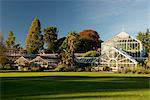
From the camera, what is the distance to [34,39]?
2667 inches

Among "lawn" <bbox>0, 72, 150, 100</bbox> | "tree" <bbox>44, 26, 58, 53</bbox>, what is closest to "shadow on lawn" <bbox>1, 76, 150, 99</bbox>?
"lawn" <bbox>0, 72, 150, 100</bbox>

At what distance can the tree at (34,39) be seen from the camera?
67.2m

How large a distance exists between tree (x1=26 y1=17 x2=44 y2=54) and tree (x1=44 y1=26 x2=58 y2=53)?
1.28m

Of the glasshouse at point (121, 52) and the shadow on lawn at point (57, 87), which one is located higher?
the glasshouse at point (121, 52)

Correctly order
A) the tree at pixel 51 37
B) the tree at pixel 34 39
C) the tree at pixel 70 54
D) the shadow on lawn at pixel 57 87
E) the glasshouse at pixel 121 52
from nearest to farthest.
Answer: the shadow on lawn at pixel 57 87 → the tree at pixel 70 54 → the glasshouse at pixel 121 52 → the tree at pixel 34 39 → the tree at pixel 51 37

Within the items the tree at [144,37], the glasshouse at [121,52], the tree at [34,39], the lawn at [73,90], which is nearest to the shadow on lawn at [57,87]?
the lawn at [73,90]

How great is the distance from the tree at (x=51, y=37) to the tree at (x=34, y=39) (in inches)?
50.4

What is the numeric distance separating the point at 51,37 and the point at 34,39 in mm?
3451

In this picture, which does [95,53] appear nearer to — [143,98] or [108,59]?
[108,59]

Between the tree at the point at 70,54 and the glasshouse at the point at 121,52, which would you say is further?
the glasshouse at the point at 121,52

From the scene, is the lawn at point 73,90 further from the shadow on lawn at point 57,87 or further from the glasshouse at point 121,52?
the glasshouse at point 121,52

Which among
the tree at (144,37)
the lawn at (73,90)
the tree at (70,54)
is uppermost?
the tree at (144,37)

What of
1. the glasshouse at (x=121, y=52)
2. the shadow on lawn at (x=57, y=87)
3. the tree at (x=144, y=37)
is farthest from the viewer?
the tree at (x=144, y=37)

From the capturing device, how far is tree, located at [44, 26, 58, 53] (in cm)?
6788
